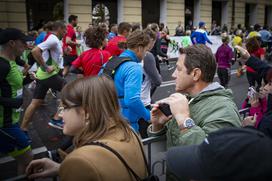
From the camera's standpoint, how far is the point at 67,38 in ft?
31.3

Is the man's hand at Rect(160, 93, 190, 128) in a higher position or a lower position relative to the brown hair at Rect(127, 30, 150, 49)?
lower

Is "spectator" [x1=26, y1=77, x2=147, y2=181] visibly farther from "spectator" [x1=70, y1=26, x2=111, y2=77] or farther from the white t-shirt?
the white t-shirt

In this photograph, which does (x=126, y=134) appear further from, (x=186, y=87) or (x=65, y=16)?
(x=65, y=16)

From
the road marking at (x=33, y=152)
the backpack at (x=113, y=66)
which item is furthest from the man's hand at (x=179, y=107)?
the road marking at (x=33, y=152)

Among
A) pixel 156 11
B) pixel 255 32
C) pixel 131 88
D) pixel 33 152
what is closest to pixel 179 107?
pixel 131 88

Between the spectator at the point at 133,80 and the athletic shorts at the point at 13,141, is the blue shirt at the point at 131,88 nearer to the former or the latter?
the spectator at the point at 133,80

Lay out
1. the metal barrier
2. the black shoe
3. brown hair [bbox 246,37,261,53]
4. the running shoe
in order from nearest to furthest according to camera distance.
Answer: the black shoe
the metal barrier
the running shoe
brown hair [bbox 246,37,261,53]

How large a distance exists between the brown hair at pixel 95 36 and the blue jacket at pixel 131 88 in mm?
1462

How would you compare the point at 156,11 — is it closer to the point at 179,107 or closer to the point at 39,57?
the point at 39,57

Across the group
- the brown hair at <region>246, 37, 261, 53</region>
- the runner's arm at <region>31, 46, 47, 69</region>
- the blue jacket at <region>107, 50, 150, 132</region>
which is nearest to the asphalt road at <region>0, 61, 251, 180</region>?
the runner's arm at <region>31, 46, 47, 69</region>

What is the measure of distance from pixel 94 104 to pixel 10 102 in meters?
1.96

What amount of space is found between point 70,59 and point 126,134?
315 inches

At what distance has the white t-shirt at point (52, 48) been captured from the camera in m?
5.67

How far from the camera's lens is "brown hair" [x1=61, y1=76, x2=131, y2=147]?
5.35 feet
